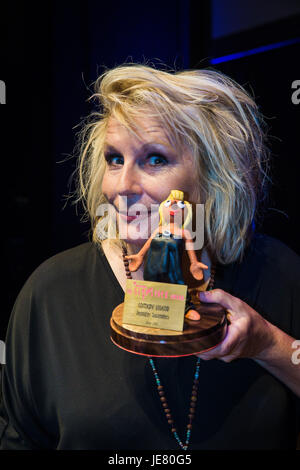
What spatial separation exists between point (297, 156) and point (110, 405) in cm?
89

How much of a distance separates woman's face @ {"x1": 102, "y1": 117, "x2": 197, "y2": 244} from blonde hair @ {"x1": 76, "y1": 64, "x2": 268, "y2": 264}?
2 cm

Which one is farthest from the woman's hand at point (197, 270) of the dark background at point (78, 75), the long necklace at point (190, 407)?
the dark background at point (78, 75)

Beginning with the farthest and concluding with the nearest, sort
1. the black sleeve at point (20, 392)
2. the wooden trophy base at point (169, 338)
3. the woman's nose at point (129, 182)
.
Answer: the black sleeve at point (20, 392), the woman's nose at point (129, 182), the wooden trophy base at point (169, 338)

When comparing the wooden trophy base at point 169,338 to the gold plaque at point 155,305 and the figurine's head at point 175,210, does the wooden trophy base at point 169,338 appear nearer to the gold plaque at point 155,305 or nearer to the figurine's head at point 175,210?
the gold plaque at point 155,305

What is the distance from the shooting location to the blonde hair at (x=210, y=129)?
0.80 metres

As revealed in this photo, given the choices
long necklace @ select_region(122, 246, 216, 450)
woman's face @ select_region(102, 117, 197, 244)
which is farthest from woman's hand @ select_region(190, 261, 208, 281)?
long necklace @ select_region(122, 246, 216, 450)

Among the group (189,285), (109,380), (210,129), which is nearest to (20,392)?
(109,380)

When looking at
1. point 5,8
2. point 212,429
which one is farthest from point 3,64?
point 212,429

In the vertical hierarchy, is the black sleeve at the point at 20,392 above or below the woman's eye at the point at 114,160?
below

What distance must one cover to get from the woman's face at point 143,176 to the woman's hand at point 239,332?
0.61ft

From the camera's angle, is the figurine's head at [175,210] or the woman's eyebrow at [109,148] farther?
the woman's eyebrow at [109,148]

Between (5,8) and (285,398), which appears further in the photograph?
(5,8)
